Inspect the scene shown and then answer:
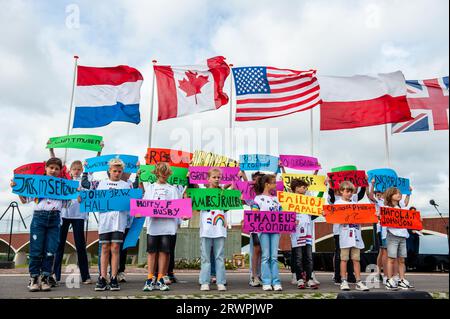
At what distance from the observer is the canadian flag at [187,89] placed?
11141 millimetres

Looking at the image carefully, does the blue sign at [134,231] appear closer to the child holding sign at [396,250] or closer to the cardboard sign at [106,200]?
the cardboard sign at [106,200]

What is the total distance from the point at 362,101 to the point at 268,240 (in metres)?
6.95

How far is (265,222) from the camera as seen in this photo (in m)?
6.13

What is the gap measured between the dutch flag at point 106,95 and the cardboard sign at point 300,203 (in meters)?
5.63

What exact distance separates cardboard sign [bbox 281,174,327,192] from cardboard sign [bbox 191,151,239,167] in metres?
1.13

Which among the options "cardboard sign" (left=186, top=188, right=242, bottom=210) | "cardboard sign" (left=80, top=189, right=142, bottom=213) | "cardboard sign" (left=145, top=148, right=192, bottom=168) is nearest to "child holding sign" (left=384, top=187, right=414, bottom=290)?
"cardboard sign" (left=186, top=188, right=242, bottom=210)

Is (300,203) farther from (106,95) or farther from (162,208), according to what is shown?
(106,95)

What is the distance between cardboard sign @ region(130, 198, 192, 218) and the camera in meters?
5.77

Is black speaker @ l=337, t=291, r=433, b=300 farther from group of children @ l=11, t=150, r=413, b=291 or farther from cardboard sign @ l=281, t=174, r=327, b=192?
cardboard sign @ l=281, t=174, r=327, b=192

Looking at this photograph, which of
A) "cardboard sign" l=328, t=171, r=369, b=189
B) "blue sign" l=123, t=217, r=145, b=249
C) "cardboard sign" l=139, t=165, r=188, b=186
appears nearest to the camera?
"blue sign" l=123, t=217, r=145, b=249

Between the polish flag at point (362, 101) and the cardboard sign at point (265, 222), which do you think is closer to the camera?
the cardboard sign at point (265, 222)

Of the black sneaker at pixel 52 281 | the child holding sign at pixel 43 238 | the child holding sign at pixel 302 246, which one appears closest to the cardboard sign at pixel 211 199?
the child holding sign at pixel 302 246

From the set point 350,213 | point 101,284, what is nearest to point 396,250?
point 350,213
